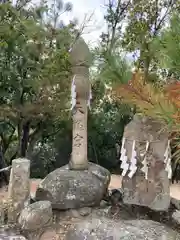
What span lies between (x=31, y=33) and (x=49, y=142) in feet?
11.0

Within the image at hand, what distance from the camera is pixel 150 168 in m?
4.00

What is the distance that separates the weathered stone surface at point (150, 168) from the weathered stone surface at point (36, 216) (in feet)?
3.52

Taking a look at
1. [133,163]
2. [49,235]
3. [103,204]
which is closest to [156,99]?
[133,163]

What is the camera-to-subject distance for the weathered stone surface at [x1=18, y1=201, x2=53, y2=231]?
11.6 feet

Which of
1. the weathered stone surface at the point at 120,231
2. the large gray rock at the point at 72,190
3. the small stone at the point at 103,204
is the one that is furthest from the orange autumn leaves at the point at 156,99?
the small stone at the point at 103,204

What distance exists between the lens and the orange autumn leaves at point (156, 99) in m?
1.67

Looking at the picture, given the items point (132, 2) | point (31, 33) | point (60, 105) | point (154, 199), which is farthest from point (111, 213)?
point (132, 2)

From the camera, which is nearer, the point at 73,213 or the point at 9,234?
the point at 9,234

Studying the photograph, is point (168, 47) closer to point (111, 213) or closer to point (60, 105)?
point (111, 213)

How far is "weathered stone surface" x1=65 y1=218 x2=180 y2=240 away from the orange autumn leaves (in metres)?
1.61

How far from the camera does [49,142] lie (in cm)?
905

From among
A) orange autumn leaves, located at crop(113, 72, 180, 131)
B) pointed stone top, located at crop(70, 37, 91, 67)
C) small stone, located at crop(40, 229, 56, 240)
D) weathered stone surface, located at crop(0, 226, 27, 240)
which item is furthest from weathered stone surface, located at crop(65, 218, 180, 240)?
pointed stone top, located at crop(70, 37, 91, 67)

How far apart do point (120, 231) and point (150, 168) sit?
115 cm

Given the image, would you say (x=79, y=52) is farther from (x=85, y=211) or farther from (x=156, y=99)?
(x=156, y=99)
